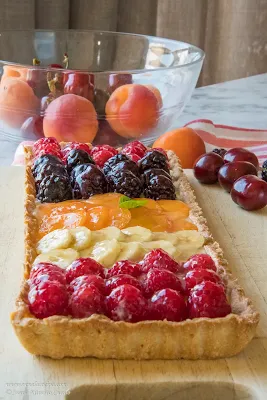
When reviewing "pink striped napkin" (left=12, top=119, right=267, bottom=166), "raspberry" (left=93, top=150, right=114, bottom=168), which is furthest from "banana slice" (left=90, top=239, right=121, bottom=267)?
"pink striped napkin" (left=12, top=119, right=267, bottom=166)

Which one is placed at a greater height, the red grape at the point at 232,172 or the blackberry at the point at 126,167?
the blackberry at the point at 126,167

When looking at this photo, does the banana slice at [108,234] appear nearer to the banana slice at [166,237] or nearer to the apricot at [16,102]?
the banana slice at [166,237]

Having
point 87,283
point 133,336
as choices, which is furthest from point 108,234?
point 133,336

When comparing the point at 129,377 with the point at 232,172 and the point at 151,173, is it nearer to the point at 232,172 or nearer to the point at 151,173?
the point at 151,173

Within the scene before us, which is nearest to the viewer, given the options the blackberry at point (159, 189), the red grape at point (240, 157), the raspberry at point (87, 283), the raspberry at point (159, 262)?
the raspberry at point (87, 283)

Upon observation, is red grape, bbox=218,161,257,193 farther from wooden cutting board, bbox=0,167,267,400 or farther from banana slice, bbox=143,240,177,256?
wooden cutting board, bbox=0,167,267,400

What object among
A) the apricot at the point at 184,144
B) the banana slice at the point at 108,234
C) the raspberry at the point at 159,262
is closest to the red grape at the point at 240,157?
the apricot at the point at 184,144
